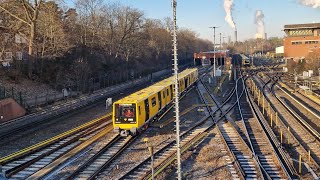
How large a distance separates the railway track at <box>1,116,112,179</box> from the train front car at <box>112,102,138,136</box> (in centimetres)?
225

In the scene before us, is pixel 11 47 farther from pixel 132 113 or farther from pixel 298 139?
pixel 298 139

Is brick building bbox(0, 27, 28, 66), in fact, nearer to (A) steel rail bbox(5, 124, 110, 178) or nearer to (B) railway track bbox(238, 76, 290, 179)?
(A) steel rail bbox(5, 124, 110, 178)

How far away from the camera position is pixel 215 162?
16375mm

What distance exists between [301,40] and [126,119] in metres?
75.5

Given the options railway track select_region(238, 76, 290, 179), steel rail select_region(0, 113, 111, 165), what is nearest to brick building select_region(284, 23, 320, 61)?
railway track select_region(238, 76, 290, 179)

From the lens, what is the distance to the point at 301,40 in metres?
86.6

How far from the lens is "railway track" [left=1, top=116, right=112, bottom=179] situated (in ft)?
52.4

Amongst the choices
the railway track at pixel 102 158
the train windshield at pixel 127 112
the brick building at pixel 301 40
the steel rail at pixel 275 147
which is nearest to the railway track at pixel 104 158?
the railway track at pixel 102 158

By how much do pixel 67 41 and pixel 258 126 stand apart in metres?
28.7

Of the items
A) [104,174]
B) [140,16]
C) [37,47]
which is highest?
[140,16]

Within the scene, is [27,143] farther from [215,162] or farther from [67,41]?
[67,41]

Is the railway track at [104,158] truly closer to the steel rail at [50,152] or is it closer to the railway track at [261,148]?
the steel rail at [50,152]

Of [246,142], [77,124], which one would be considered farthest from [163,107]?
[246,142]

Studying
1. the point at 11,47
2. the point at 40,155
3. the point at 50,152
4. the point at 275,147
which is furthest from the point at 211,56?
the point at 40,155
